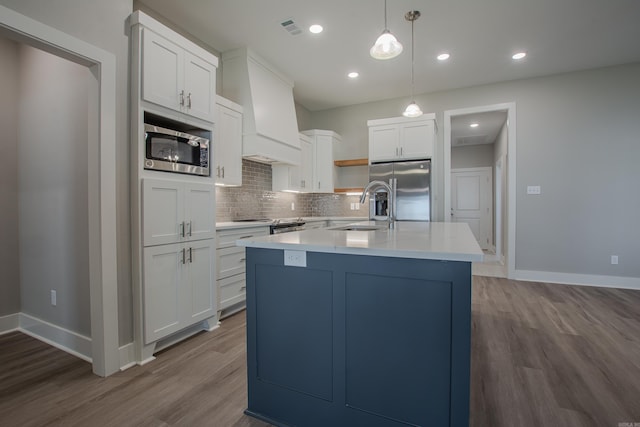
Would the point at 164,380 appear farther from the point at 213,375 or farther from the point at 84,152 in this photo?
the point at 84,152

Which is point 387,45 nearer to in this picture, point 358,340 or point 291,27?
point 291,27

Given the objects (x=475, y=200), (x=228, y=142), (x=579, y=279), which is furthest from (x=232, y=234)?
(x=475, y=200)

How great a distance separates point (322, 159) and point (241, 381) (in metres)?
3.80

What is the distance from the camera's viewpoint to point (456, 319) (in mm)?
1141

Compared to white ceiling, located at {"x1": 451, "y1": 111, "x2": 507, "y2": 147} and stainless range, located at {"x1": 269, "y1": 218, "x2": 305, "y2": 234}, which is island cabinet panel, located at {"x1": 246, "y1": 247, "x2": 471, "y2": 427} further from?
white ceiling, located at {"x1": 451, "y1": 111, "x2": 507, "y2": 147}

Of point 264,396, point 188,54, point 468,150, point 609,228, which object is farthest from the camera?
point 468,150

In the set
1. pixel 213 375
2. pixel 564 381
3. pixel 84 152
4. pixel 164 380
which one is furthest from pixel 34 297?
pixel 564 381

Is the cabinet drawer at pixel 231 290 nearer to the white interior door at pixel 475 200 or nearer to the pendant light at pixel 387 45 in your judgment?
the pendant light at pixel 387 45

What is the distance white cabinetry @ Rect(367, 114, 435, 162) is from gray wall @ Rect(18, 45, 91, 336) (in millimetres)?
3634

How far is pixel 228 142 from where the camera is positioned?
10.8ft

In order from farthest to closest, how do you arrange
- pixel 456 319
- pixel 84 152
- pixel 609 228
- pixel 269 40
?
pixel 609 228
pixel 269 40
pixel 84 152
pixel 456 319

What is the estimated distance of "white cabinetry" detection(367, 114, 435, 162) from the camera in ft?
14.5

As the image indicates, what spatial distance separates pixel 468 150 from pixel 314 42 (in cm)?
627

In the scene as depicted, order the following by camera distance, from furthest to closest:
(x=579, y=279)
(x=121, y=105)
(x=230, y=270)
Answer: (x=579, y=279), (x=230, y=270), (x=121, y=105)
